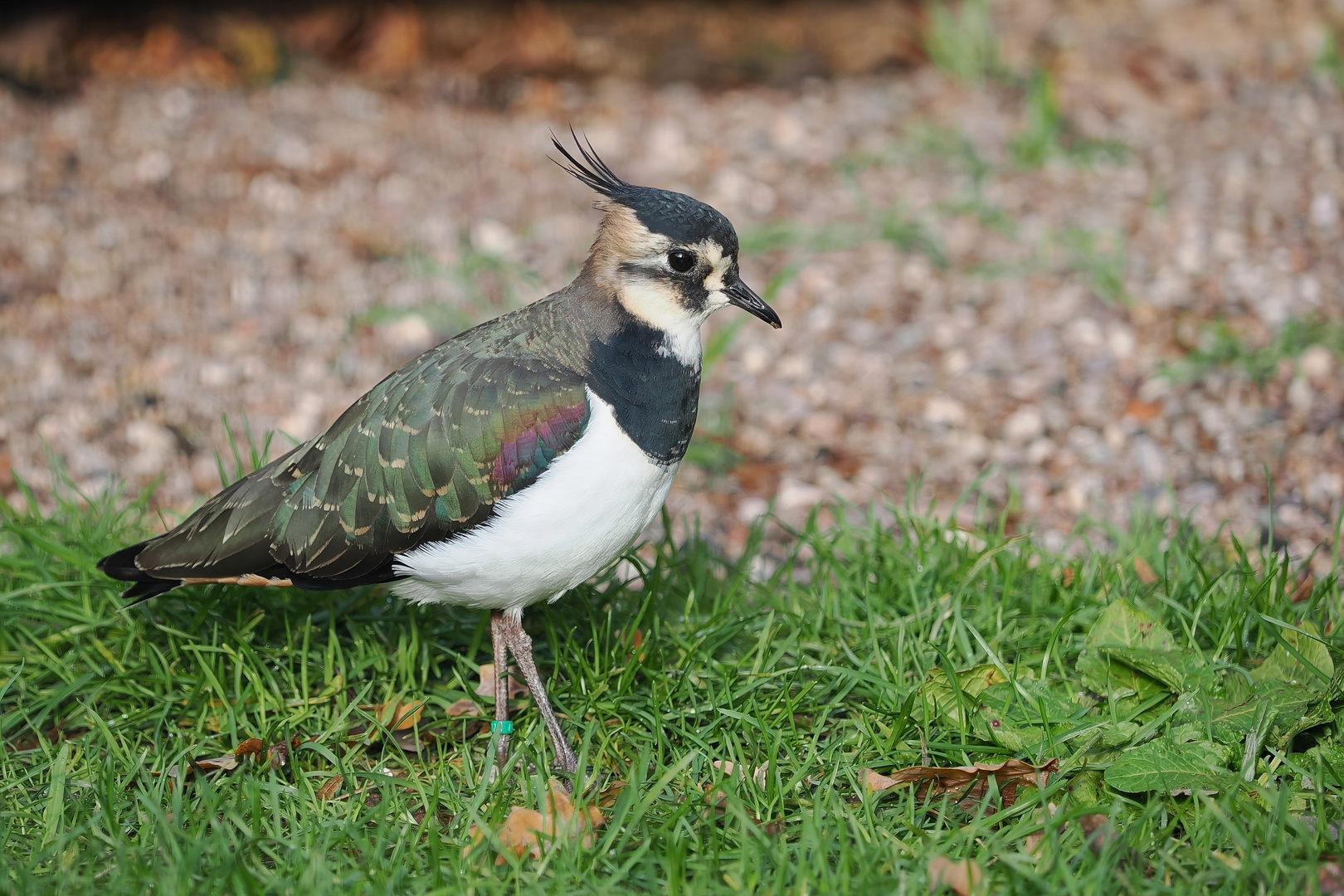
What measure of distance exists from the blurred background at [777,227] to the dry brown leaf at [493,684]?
1.10 meters

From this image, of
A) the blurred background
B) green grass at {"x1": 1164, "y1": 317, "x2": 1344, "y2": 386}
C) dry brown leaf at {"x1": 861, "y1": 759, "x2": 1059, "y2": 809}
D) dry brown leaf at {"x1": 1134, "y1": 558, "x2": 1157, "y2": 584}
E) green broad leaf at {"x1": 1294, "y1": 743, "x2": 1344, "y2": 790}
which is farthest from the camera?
green grass at {"x1": 1164, "y1": 317, "x2": 1344, "y2": 386}

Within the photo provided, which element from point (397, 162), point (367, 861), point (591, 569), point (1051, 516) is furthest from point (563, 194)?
point (367, 861)

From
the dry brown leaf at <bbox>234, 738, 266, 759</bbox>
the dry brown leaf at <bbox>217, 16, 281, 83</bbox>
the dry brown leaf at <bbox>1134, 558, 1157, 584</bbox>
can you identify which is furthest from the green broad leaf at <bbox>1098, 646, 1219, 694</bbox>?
the dry brown leaf at <bbox>217, 16, 281, 83</bbox>

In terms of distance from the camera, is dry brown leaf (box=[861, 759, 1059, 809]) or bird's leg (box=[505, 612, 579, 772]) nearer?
dry brown leaf (box=[861, 759, 1059, 809])

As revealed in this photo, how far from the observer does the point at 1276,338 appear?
17.0 feet

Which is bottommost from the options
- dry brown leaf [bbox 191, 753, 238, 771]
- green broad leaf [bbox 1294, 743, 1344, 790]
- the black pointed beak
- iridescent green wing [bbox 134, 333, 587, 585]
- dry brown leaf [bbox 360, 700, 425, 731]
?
green broad leaf [bbox 1294, 743, 1344, 790]

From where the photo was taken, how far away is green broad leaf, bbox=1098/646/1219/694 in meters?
3.20

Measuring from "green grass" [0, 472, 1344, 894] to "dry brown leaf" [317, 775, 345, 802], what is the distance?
0.03 metres

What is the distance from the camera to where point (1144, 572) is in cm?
391

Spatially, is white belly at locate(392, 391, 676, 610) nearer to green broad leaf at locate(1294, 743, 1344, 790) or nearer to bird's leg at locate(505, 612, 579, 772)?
bird's leg at locate(505, 612, 579, 772)

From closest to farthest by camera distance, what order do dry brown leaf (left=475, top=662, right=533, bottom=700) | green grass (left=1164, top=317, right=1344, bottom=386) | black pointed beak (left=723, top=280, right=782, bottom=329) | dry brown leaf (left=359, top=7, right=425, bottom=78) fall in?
black pointed beak (left=723, top=280, right=782, bottom=329) → dry brown leaf (left=475, top=662, right=533, bottom=700) → green grass (left=1164, top=317, right=1344, bottom=386) → dry brown leaf (left=359, top=7, right=425, bottom=78)

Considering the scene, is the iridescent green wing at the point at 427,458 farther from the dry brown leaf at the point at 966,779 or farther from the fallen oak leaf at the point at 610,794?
the dry brown leaf at the point at 966,779

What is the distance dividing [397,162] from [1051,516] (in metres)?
4.14

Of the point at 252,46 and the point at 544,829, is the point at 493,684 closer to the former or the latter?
the point at 544,829
